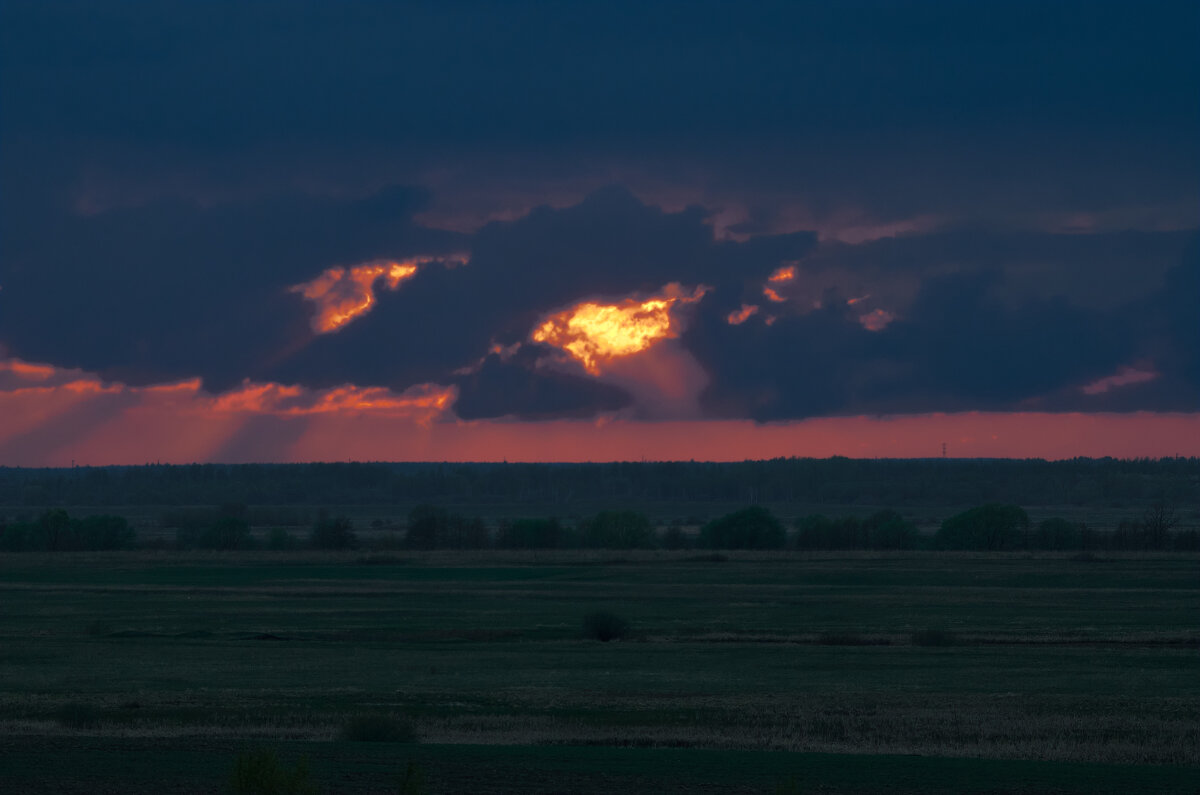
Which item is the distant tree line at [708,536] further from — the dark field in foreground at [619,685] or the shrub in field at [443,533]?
the dark field in foreground at [619,685]

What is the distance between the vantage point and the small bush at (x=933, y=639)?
52312mm

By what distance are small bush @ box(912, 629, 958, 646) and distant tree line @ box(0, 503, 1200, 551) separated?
79724 millimetres

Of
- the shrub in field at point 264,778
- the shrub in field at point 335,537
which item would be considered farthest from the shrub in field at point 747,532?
the shrub in field at point 264,778

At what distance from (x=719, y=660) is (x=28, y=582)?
6234 cm

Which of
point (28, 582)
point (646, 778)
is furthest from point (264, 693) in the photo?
point (28, 582)

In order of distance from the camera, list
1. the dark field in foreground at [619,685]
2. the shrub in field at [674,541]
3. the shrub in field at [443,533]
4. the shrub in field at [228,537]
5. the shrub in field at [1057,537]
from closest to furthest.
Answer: the dark field in foreground at [619,685], the shrub in field at [1057,537], the shrub in field at [228,537], the shrub in field at [674,541], the shrub in field at [443,533]

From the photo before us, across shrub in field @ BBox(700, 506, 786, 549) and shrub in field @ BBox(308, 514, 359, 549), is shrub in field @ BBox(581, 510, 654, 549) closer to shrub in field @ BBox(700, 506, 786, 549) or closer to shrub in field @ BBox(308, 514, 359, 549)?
shrub in field @ BBox(700, 506, 786, 549)

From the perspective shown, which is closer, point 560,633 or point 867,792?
point 867,792

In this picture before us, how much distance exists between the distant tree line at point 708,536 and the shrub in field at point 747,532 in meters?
0.11

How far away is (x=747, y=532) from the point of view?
138000 millimetres

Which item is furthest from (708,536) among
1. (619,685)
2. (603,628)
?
(619,685)

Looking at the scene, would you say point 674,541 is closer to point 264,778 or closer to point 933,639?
point 933,639

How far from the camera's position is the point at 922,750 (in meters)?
26.8

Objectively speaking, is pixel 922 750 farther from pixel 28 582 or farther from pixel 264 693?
pixel 28 582
